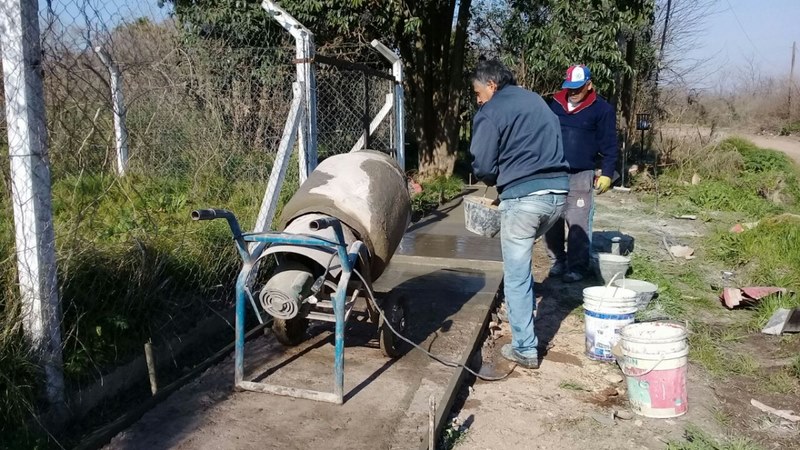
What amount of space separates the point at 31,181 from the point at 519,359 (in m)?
3.14

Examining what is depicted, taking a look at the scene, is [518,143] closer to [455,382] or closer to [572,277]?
[455,382]

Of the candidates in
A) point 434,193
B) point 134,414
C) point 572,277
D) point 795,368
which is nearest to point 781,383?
point 795,368

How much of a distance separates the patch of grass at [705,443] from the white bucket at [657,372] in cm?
19

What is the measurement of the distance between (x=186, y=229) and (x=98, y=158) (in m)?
0.88

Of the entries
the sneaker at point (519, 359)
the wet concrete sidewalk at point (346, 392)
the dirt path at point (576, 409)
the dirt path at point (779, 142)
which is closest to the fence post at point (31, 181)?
the wet concrete sidewalk at point (346, 392)

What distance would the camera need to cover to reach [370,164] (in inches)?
170

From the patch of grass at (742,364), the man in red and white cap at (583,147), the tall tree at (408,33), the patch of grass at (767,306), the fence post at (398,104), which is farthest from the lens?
the tall tree at (408,33)

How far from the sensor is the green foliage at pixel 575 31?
10664 millimetres

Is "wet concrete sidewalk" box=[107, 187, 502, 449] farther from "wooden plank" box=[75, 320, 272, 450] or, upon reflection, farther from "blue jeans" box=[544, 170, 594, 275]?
"blue jeans" box=[544, 170, 594, 275]

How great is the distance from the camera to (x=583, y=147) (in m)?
6.21

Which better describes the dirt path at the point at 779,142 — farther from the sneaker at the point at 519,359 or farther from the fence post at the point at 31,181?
the fence post at the point at 31,181

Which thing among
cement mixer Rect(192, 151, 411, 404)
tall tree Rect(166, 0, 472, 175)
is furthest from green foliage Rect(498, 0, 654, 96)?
cement mixer Rect(192, 151, 411, 404)

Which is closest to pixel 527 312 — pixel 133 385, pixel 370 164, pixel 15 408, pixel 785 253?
pixel 370 164

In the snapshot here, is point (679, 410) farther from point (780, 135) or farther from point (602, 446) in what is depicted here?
point (780, 135)
